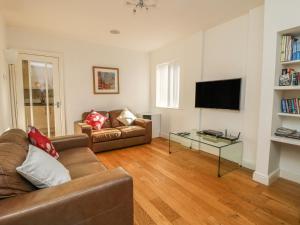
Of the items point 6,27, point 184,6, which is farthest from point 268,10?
point 6,27

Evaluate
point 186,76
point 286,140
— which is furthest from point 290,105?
point 186,76

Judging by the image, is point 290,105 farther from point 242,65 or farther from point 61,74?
point 61,74

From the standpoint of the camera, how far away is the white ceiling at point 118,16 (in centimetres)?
242

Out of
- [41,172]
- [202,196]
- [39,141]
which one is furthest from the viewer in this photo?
[202,196]

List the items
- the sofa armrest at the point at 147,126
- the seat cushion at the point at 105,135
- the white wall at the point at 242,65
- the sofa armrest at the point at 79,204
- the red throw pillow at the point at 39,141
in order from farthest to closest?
the sofa armrest at the point at 147,126, the seat cushion at the point at 105,135, the white wall at the point at 242,65, the red throw pillow at the point at 39,141, the sofa armrest at the point at 79,204

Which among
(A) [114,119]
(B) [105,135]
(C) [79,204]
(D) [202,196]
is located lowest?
(D) [202,196]

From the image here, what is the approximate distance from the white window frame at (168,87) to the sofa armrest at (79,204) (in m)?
3.20

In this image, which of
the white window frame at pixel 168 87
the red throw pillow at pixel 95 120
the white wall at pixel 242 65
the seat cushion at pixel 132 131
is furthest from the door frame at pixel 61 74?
the white wall at pixel 242 65

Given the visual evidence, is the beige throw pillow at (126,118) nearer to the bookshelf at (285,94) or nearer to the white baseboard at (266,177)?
the white baseboard at (266,177)

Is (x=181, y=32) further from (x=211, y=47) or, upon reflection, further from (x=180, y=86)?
(x=180, y=86)

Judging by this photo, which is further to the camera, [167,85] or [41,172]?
[167,85]

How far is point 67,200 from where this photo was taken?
1.00 meters

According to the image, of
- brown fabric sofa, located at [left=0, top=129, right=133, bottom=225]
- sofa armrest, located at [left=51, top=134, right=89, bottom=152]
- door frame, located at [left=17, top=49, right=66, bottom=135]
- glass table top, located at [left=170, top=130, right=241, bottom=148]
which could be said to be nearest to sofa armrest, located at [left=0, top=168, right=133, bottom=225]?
brown fabric sofa, located at [left=0, top=129, right=133, bottom=225]

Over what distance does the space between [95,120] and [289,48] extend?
11.3ft
